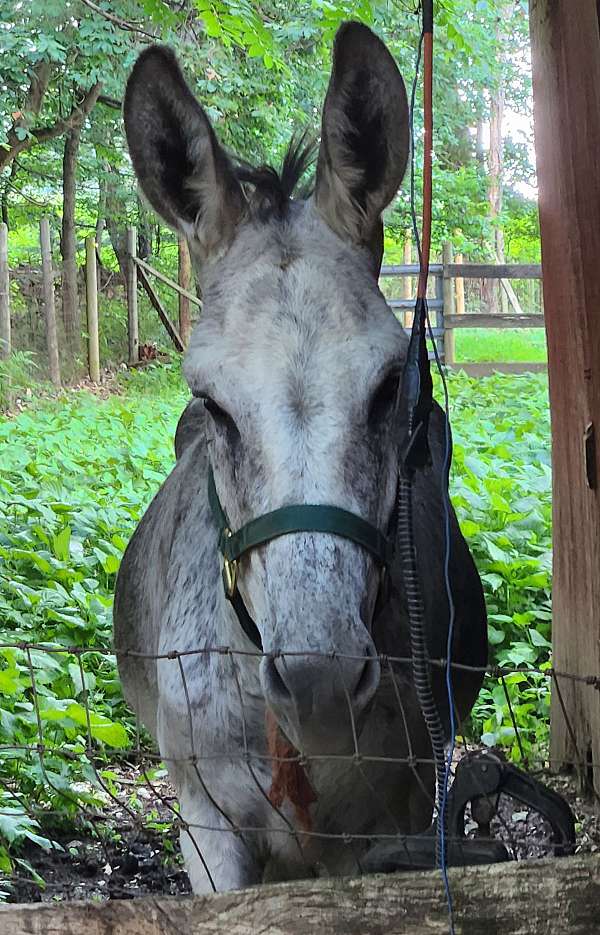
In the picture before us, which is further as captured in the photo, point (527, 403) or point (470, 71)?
point (470, 71)

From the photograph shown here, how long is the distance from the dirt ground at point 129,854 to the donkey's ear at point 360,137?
6.55 ft

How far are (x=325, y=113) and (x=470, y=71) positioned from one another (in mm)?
17334

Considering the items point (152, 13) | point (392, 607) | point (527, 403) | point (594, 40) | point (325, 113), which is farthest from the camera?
point (527, 403)

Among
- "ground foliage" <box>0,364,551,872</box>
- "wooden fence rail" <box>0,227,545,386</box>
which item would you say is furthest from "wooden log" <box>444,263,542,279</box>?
"ground foliage" <box>0,364,551,872</box>

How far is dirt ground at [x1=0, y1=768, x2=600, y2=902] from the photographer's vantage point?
10.9 feet

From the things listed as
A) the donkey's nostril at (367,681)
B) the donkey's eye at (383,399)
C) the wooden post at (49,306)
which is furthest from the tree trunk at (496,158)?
the donkey's nostril at (367,681)

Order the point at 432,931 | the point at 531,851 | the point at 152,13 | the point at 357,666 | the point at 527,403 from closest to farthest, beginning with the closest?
the point at 432,931 < the point at 357,666 < the point at 531,851 < the point at 152,13 < the point at 527,403

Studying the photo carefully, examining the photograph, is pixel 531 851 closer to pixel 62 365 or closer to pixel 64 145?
pixel 62 365

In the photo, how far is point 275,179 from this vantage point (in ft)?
8.55

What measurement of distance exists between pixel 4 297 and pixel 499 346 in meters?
11.1

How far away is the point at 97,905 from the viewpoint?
5.12 feet

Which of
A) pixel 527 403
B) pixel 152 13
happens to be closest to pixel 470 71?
pixel 527 403

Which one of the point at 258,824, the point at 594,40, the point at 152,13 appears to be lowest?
the point at 258,824

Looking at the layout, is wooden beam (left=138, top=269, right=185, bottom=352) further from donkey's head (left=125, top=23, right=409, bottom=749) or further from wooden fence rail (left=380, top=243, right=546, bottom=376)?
donkey's head (left=125, top=23, right=409, bottom=749)
